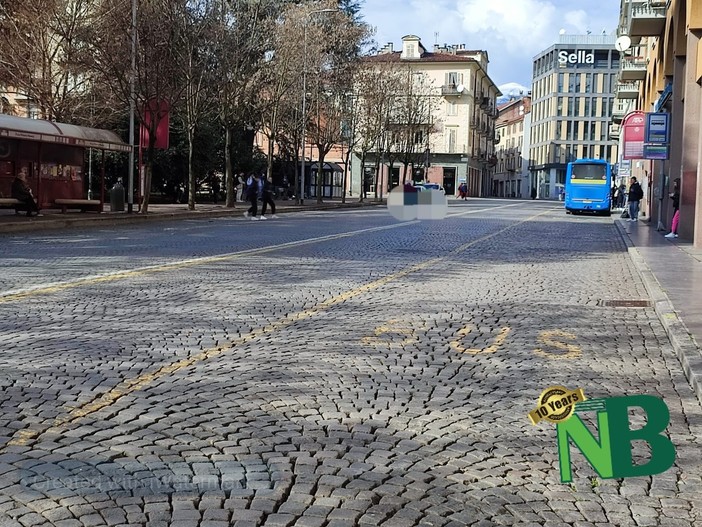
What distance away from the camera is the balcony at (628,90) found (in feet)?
180

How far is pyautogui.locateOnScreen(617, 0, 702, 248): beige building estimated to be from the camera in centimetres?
2225

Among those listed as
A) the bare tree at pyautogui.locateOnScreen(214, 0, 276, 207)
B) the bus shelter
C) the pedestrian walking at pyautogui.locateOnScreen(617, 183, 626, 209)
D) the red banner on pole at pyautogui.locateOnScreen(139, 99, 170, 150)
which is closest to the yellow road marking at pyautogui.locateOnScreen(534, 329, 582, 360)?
the bus shelter

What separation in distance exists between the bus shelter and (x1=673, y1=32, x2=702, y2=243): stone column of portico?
56.8ft

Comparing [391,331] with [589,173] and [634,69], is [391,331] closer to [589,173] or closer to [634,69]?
[589,173]

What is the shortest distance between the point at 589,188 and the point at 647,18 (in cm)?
1614

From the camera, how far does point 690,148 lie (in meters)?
23.2

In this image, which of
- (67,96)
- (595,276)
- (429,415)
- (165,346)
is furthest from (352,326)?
(67,96)

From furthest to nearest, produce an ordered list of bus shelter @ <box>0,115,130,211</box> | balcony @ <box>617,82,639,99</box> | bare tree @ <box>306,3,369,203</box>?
balcony @ <box>617,82,639,99</box> < bare tree @ <box>306,3,369,203</box> < bus shelter @ <box>0,115,130,211</box>

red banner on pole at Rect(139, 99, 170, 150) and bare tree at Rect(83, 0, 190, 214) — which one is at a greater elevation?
bare tree at Rect(83, 0, 190, 214)

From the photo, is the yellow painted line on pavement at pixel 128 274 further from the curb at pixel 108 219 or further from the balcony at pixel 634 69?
the balcony at pixel 634 69

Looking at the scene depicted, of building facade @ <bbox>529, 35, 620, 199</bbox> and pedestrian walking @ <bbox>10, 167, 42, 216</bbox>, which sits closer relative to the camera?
pedestrian walking @ <bbox>10, 167, 42, 216</bbox>

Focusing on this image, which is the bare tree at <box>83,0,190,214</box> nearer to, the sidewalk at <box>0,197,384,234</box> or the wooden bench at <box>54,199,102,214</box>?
the sidewalk at <box>0,197,384,234</box>

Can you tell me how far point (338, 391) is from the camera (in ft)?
18.9

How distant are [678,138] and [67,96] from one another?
2167 cm
